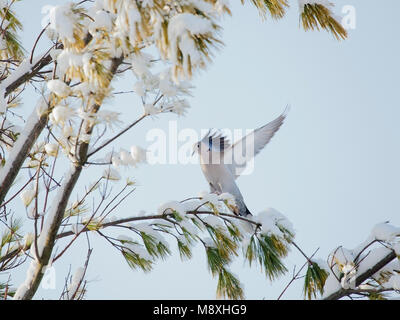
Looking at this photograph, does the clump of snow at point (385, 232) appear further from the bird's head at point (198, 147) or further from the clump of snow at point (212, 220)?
the bird's head at point (198, 147)

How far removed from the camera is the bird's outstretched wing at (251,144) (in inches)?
146

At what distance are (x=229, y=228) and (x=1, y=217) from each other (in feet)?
3.54

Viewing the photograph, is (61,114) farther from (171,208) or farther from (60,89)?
(171,208)

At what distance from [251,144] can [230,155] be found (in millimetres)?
174

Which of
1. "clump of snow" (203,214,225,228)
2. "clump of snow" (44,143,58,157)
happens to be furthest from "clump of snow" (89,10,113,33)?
"clump of snow" (203,214,225,228)

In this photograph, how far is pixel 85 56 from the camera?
147 centimetres

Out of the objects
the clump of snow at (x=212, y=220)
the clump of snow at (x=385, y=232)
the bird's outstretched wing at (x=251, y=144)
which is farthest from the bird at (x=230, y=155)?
the clump of snow at (x=385, y=232)

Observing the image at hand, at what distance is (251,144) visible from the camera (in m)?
3.74

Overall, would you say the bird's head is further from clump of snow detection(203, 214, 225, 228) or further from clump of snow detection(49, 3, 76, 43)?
clump of snow detection(49, 3, 76, 43)

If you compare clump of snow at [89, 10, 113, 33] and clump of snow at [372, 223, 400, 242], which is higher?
clump of snow at [89, 10, 113, 33]

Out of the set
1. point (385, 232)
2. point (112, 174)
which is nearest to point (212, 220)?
point (112, 174)

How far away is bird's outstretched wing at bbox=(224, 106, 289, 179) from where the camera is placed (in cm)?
372
